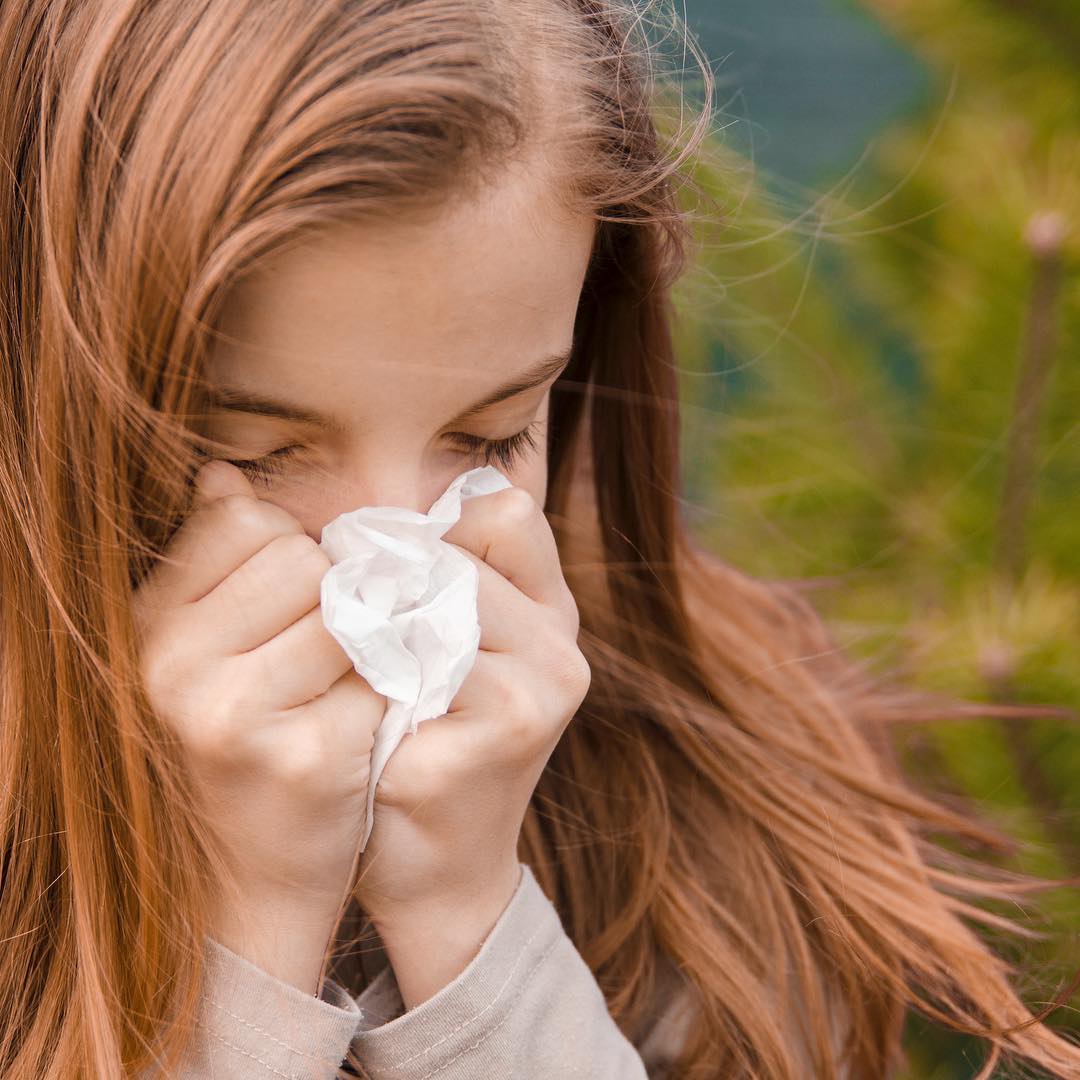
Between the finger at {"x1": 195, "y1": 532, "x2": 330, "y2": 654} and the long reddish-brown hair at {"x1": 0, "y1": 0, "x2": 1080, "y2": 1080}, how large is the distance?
7 centimetres

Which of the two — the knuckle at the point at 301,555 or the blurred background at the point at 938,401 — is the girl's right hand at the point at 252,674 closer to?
the knuckle at the point at 301,555

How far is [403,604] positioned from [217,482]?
16 centimetres

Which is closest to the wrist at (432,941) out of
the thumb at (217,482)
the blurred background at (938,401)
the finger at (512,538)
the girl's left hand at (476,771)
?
the girl's left hand at (476,771)

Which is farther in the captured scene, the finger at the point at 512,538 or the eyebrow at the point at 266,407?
the finger at the point at 512,538

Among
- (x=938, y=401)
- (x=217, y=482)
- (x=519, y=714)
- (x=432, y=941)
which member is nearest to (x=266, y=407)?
(x=217, y=482)

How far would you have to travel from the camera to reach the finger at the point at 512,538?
1030 mm

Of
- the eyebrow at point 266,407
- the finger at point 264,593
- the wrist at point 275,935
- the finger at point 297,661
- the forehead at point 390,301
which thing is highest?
the forehead at point 390,301

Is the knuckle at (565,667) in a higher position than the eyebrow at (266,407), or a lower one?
lower

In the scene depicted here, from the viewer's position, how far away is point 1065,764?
1.36 metres

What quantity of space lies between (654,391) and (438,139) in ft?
1.58

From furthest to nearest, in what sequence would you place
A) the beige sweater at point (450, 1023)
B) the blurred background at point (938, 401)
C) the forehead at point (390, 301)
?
1. the blurred background at point (938, 401)
2. the beige sweater at point (450, 1023)
3. the forehead at point (390, 301)

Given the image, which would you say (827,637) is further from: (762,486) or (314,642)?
(314,642)

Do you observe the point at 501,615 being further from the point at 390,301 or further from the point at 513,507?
the point at 390,301

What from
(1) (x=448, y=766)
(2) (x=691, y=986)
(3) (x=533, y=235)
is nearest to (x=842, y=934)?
(2) (x=691, y=986)
